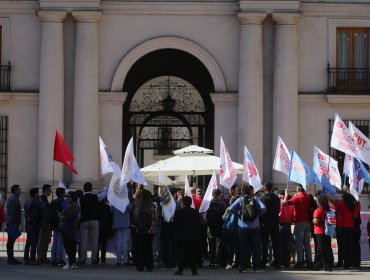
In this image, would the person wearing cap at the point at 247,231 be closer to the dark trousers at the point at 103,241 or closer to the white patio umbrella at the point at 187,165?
the dark trousers at the point at 103,241

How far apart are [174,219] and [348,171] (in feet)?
15.3

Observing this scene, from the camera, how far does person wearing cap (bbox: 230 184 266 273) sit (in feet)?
76.6

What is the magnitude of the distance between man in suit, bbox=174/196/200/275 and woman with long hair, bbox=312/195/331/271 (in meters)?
2.73

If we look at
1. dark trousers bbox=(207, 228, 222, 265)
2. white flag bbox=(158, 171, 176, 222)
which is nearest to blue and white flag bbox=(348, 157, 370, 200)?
dark trousers bbox=(207, 228, 222, 265)

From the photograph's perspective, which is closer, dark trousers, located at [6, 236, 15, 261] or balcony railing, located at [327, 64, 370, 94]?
dark trousers, located at [6, 236, 15, 261]

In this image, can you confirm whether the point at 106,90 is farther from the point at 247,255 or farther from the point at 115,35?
the point at 247,255

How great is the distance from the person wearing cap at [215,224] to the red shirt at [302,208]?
1.53m

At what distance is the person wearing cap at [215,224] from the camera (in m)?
24.3

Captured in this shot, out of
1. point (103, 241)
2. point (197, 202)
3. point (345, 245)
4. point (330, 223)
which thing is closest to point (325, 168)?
point (330, 223)

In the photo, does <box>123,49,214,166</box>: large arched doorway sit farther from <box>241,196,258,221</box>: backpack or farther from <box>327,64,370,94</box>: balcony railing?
<box>241,196,258,221</box>: backpack

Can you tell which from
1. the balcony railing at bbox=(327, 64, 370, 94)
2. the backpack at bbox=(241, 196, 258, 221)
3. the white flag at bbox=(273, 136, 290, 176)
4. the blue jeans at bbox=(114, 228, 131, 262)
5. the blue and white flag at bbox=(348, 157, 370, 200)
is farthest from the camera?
the balcony railing at bbox=(327, 64, 370, 94)

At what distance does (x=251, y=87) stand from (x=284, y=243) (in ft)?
32.5

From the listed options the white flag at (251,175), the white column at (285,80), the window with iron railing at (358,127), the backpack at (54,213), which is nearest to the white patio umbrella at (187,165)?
the white flag at (251,175)

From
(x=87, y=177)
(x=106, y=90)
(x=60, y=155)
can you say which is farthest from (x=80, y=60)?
(x=60, y=155)
